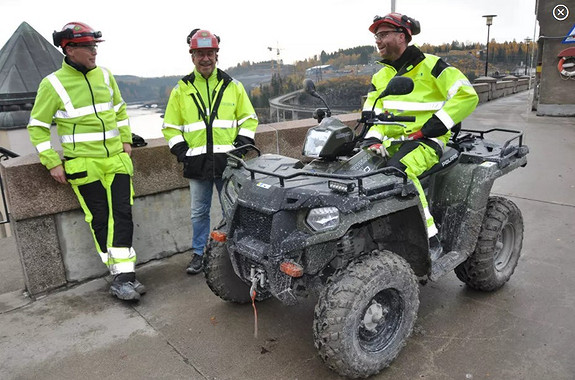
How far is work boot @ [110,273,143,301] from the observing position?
13.8ft

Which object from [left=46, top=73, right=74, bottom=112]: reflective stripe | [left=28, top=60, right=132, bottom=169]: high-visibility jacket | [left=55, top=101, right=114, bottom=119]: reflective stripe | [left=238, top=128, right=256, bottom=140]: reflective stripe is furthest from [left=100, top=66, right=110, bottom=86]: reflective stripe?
[left=238, top=128, right=256, bottom=140]: reflective stripe

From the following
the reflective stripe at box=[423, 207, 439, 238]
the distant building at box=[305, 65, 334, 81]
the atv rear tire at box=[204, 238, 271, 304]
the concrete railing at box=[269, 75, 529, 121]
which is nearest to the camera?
the reflective stripe at box=[423, 207, 439, 238]

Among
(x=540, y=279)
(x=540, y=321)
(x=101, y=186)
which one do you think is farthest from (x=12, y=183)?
(x=540, y=279)

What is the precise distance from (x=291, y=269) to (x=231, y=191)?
0.95 meters

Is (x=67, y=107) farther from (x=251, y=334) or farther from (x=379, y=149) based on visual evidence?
(x=379, y=149)

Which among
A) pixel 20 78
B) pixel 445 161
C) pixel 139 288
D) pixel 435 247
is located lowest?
pixel 139 288

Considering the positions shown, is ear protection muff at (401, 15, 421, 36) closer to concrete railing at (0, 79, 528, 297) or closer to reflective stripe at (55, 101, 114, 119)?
concrete railing at (0, 79, 528, 297)

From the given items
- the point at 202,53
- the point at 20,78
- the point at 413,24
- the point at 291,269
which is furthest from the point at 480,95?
the point at 291,269

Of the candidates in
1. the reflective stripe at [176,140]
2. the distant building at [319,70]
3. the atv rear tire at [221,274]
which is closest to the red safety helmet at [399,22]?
the reflective stripe at [176,140]

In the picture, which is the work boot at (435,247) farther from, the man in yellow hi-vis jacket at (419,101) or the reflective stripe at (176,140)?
the reflective stripe at (176,140)

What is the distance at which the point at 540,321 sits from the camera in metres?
3.73

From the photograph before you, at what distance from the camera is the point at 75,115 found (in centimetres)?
399

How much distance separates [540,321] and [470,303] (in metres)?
0.52

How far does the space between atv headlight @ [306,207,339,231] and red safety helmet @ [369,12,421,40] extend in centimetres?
162
